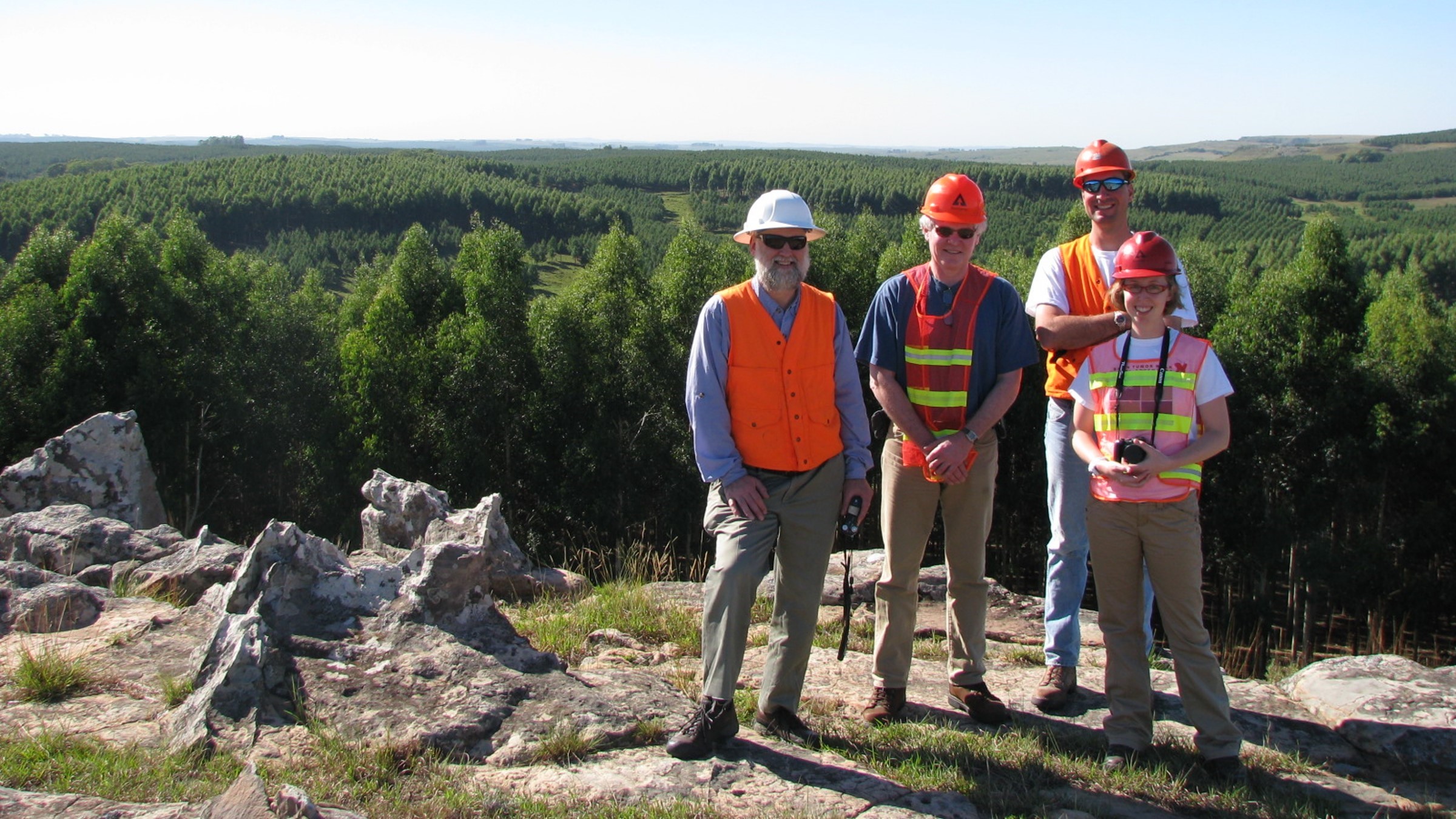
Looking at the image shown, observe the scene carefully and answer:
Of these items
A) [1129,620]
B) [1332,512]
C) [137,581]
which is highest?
[1129,620]

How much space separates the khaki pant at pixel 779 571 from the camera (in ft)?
13.2

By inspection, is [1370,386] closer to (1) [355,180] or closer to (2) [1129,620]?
(2) [1129,620]

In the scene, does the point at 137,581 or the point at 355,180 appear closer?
the point at 137,581

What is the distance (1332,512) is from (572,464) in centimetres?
1987

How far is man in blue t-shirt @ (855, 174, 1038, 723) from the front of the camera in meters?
4.38

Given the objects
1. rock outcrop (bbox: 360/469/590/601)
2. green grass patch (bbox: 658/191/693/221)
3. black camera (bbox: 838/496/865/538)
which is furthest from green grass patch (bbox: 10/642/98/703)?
green grass patch (bbox: 658/191/693/221)

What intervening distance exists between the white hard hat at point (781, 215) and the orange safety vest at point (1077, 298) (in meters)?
1.43

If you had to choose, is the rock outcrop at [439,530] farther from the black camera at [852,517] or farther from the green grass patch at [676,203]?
the green grass patch at [676,203]

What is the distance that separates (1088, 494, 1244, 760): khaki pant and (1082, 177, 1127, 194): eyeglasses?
5.07 ft

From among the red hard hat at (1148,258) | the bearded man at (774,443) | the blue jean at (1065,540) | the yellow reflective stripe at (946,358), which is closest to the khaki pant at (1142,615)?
the blue jean at (1065,540)

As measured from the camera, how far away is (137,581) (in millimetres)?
6188

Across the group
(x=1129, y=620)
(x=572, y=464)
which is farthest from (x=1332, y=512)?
(x=1129, y=620)

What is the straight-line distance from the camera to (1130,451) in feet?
13.0

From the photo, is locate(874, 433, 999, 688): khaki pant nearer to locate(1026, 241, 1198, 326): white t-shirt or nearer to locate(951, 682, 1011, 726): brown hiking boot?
locate(951, 682, 1011, 726): brown hiking boot
